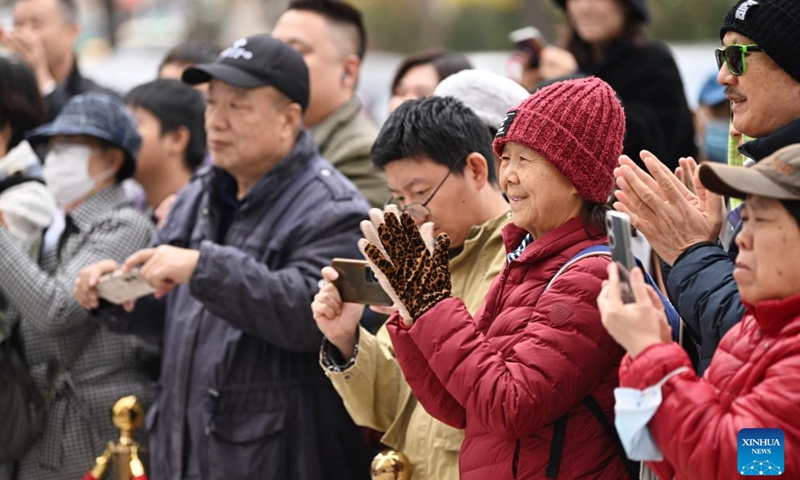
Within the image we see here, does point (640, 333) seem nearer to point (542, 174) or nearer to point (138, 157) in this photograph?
point (542, 174)

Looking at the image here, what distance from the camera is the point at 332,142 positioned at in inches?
209

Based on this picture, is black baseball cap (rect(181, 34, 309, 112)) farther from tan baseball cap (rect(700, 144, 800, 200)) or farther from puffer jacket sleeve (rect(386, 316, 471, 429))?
tan baseball cap (rect(700, 144, 800, 200))

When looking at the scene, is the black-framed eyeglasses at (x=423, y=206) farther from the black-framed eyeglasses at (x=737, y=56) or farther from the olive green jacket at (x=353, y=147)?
the olive green jacket at (x=353, y=147)

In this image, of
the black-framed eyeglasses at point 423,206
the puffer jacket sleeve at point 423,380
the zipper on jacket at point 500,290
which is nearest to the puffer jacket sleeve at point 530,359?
the puffer jacket sleeve at point 423,380

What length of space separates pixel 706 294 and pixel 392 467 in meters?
1.23

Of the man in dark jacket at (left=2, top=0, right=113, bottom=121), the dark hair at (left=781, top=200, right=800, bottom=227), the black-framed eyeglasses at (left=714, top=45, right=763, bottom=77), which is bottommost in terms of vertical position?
the man in dark jacket at (left=2, top=0, right=113, bottom=121)

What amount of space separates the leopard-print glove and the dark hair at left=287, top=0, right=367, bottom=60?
111 inches

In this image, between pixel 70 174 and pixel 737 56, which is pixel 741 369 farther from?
pixel 70 174

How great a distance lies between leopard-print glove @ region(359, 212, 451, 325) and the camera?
297 centimetres

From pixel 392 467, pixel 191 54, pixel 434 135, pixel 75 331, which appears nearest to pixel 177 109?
pixel 191 54

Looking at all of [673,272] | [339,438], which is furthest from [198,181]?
[673,272]

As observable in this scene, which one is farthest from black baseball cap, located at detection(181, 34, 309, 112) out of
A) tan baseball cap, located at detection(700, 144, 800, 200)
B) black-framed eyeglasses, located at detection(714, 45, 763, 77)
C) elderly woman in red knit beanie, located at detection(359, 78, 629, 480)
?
tan baseball cap, located at detection(700, 144, 800, 200)

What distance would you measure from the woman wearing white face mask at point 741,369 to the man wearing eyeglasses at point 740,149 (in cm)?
32

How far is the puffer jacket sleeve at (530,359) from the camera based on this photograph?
2854 mm
